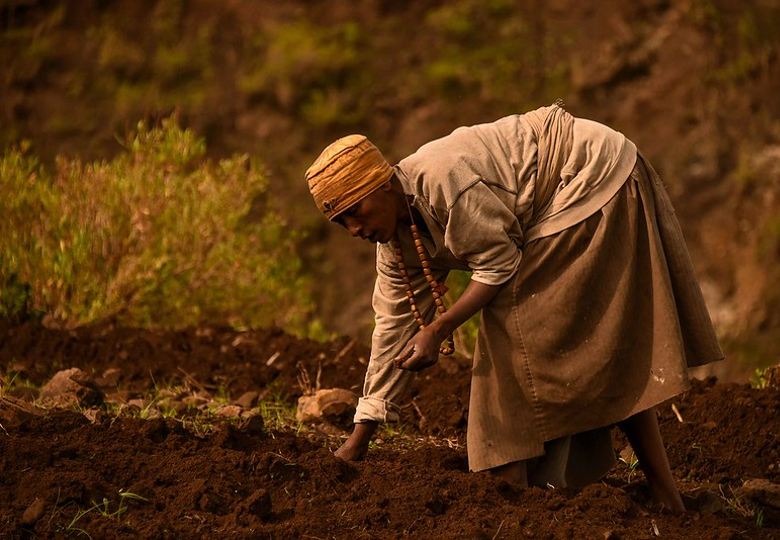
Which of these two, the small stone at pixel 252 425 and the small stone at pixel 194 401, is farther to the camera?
the small stone at pixel 194 401

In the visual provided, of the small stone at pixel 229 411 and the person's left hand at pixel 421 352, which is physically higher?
the person's left hand at pixel 421 352

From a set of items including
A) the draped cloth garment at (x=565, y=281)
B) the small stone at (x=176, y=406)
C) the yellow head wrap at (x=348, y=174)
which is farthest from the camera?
the small stone at (x=176, y=406)

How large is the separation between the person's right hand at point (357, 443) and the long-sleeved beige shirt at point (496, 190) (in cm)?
12

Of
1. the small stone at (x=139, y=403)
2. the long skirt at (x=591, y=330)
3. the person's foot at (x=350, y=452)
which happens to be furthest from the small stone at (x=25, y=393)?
the long skirt at (x=591, y=330)

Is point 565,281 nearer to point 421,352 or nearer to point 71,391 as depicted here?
point 421,352

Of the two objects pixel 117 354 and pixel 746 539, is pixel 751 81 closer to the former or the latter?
pixel 117 354

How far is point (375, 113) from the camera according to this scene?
1273cm

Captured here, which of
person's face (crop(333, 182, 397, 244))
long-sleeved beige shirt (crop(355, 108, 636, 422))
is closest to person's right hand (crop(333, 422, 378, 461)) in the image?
long-sleeved beige shirt (crop(355, 108, 636, 422))

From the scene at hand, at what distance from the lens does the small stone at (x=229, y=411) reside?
5.00 m

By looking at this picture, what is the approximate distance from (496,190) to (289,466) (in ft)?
3.62

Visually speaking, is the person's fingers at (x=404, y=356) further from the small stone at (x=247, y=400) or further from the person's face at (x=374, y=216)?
the small stone at (x=247, y=400)

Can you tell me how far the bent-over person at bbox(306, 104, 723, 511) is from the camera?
374cm

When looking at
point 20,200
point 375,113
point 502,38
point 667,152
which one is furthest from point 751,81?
point 20,200

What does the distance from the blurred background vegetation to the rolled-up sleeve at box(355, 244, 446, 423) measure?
5.50 m
